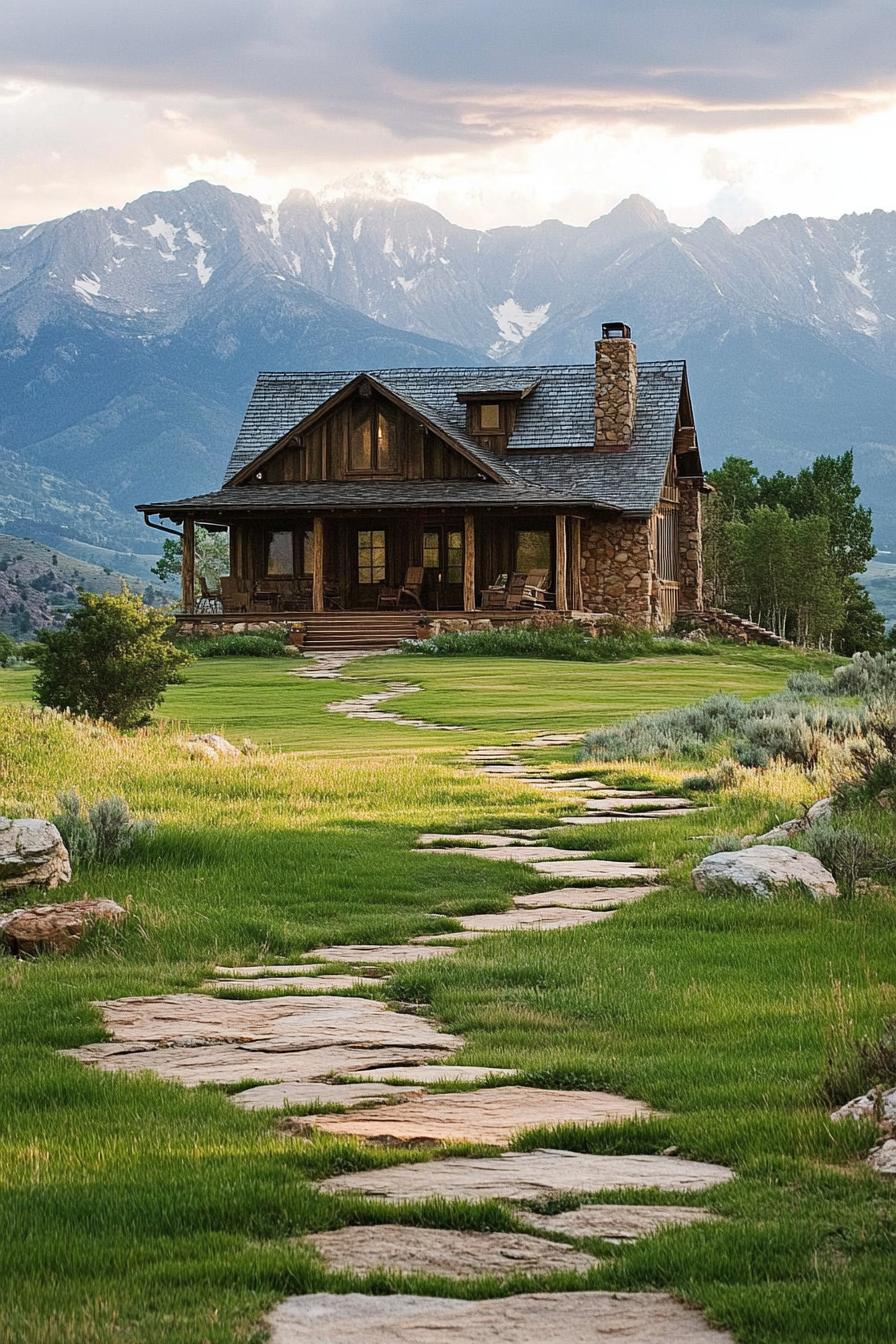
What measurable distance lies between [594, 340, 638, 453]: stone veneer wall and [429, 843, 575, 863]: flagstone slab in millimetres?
33557

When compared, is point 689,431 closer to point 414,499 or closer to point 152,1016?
point 414,499

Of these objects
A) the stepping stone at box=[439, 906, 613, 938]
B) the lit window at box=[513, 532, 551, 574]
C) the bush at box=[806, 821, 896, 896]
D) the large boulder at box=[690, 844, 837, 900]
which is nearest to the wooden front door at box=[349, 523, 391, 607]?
the lit window at box=[513, 532, 551, 574]

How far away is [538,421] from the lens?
151 feet

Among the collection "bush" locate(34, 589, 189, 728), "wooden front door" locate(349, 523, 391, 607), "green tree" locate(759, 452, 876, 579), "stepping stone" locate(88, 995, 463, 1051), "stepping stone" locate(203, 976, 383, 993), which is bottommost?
"stepping stone" locate(203, 976, 383, 993)

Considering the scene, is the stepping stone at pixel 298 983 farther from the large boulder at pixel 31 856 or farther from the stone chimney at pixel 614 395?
the stone chimney at pixel 614 395

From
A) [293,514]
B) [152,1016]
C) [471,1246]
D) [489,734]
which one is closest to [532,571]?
[293,514]

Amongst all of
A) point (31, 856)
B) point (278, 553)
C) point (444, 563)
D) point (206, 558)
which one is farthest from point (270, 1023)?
point (206, 558)

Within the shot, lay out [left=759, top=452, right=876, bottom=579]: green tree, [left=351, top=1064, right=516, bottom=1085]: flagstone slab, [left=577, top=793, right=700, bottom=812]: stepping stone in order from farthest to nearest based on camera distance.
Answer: [left=759, top=452, right=876, bottom=579]: green tree → [left=577, top=793, right=700, bottom=812]: stepping stone → [left=351, top=1064, right=516, bottom=1085]: flagstone slab

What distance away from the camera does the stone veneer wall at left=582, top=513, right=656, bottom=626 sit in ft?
141

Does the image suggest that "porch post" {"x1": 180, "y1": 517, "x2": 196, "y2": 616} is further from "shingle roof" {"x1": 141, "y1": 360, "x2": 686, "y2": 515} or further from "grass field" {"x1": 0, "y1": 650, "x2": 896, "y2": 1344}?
"grass field" {"x1": 0, "y1": 650, "x2": 896, "y2": 1344}

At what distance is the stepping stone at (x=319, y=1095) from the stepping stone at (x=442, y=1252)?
126 centimetres

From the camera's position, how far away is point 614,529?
141ft

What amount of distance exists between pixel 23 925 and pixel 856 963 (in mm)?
4232

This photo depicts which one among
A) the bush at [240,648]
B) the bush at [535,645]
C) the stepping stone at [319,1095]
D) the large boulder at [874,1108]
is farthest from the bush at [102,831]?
the bush at [240,648]
